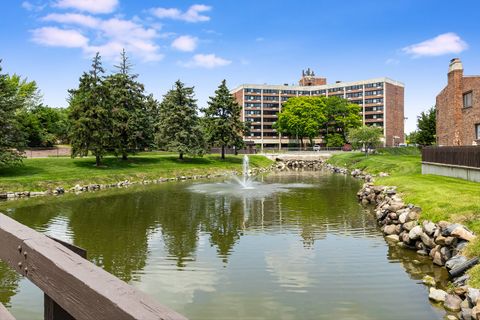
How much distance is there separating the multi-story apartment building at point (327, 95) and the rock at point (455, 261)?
127394 millimetres

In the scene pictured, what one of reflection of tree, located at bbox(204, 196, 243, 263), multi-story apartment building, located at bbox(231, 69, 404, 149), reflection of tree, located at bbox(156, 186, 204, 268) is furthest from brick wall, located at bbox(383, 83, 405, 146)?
reflection of tree, located at bbox(204, 196, 243, 263)

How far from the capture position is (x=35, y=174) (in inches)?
1750

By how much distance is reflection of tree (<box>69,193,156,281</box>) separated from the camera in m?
14.8

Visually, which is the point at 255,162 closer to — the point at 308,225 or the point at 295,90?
the point at 308,225

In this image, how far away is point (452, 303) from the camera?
10234 millimetres

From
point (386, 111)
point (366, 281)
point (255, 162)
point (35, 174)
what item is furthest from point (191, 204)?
point (386, 111)

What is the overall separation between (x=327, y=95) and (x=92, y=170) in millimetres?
125167

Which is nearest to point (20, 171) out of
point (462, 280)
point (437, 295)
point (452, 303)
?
point (437, 295)

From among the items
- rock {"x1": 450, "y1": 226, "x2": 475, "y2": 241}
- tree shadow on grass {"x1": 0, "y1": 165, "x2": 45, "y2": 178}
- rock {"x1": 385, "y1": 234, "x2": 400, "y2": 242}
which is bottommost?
rock {"x1": 385, "y1": 234, "x2": 400, "y2": 242}

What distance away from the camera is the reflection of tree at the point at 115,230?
14.8 m

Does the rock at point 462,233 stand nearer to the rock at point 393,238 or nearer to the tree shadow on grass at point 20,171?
the rock at point 393,238

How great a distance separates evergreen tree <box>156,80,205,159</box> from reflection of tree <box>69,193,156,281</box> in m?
33.6

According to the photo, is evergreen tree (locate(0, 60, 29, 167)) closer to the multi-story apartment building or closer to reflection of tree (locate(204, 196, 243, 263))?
reflection of tree (locate(204, 196, 243, 263))

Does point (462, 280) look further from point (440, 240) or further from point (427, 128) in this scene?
point (427, 128)
